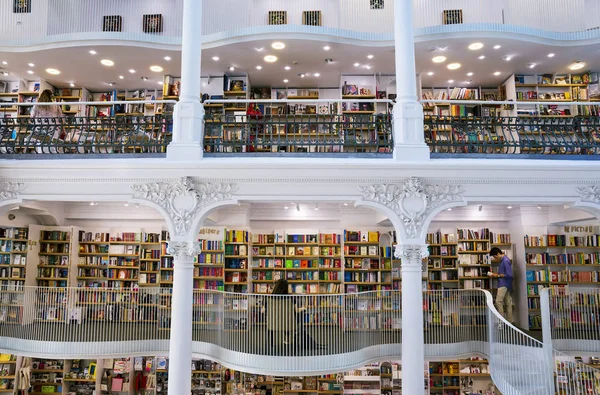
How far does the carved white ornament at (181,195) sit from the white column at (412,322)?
2662mm

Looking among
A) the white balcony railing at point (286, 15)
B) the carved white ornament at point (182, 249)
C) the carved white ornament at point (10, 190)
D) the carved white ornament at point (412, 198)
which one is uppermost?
the white balcony railing at point (286, 15)

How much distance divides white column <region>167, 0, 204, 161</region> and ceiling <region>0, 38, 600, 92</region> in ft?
8.61

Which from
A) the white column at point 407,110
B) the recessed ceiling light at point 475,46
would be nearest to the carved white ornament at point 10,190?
the white column at point 407,110

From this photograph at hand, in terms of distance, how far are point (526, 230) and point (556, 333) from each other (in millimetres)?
2749

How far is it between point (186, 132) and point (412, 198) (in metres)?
3.30

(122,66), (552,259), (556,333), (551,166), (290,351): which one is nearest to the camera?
(551,166)

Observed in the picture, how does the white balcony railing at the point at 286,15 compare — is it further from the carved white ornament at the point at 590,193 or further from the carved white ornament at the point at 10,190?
the carved white ornament at the point at 590,193

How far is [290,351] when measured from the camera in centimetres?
686

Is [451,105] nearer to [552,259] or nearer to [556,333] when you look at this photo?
[552,259]

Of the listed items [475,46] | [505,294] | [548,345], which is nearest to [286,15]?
[475,46]

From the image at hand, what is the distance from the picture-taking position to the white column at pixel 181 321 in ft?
20.5

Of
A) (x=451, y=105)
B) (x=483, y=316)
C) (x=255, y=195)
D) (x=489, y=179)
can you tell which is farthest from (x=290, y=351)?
(x=451, y=105)

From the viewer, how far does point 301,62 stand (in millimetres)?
9906

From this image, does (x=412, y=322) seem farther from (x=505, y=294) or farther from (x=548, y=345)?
(x=505, y=294)
